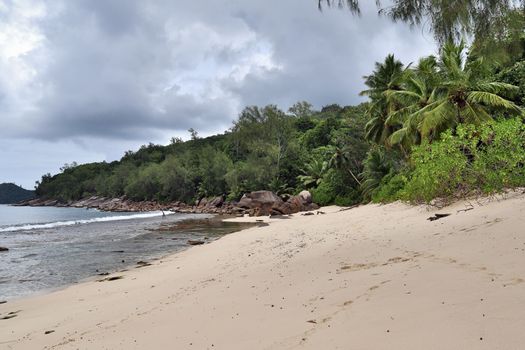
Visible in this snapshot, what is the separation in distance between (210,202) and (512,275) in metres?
59.7

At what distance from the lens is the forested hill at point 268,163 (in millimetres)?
41781

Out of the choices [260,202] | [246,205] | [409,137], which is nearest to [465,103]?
[409,137]

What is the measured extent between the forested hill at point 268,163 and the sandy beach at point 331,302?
30.6 metres

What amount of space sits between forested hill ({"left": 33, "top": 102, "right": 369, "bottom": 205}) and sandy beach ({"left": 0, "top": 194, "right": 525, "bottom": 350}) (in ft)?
100

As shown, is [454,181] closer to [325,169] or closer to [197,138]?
[325,169]

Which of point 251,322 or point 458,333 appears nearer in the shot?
point 458,333

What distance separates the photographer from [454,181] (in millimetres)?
12898

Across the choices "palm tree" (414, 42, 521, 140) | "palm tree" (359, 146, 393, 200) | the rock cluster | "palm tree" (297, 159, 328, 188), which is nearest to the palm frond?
"palm tree" (414, 42, 521, 140)

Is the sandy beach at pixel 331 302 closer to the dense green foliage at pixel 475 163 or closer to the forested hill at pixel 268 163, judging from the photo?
the dense green foliage at pixel 475 163

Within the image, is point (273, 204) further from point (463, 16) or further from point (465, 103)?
point (463, 16)

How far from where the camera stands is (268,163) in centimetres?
5588

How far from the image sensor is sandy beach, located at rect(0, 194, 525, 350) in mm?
3703

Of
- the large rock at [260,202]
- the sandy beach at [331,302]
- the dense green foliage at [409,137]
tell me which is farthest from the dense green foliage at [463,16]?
the large rock at [260,202]

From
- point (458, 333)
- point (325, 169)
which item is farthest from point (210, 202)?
point (458, 333)
